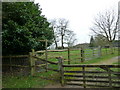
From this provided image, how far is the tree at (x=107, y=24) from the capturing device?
70.5 feet

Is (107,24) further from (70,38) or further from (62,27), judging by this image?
(62,27)

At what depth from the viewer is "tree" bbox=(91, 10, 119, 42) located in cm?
2149

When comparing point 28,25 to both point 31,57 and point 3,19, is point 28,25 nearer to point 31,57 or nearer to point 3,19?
point 3,19

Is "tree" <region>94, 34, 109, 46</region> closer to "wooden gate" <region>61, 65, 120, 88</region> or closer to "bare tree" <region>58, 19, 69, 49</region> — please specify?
"bare tree" <region>58, 19, 69, 49</region>

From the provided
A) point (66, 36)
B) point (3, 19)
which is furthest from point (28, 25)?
point (66, 36)

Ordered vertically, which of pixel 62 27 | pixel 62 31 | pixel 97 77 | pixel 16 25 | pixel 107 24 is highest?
pixel 62 27

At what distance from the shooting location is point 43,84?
4.65 m

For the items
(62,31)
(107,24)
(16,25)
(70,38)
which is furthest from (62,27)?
(16,25)

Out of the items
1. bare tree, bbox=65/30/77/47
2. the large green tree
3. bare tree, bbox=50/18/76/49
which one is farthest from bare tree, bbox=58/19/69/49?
the large green tree

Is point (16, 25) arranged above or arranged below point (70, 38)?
below

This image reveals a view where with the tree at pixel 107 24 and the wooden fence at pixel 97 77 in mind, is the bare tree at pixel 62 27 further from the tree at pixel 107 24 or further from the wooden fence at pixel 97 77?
the wooden fence at pixel 97 77

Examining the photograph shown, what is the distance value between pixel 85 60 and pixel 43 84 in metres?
6.49

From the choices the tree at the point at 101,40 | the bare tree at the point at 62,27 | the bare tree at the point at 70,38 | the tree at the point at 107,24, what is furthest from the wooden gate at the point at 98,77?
Result: the bare tree at the point at 70,38

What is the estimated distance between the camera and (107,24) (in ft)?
74.0
